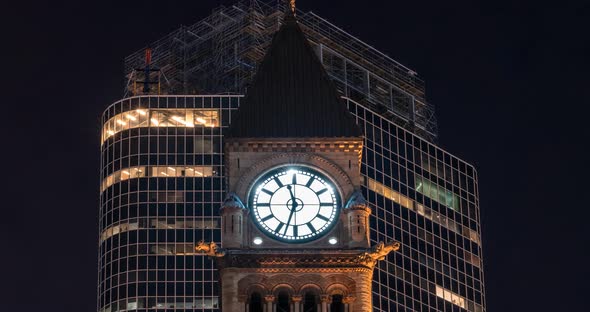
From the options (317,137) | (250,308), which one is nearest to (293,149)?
(317,137)

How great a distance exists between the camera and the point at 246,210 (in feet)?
327

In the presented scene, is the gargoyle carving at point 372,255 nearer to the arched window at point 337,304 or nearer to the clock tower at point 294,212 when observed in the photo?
the clock tower at point 294,212

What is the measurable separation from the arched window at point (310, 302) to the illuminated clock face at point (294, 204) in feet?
8.32

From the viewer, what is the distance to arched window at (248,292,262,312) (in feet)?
323

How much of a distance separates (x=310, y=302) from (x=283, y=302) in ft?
3.90

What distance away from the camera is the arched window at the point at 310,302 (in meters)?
98.4

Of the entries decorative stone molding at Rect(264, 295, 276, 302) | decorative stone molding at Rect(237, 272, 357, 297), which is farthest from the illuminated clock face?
decorative stone molding at Rect(264, 295, 276, 302)

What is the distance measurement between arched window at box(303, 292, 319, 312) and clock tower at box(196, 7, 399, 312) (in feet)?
0.14

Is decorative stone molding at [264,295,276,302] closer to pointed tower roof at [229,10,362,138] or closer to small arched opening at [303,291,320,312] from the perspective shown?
small arched opening at [303,291,320,312]

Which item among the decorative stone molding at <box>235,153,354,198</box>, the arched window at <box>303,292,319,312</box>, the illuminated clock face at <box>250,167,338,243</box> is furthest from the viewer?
the decorative stone molding at <box>235,153,354,198</box>

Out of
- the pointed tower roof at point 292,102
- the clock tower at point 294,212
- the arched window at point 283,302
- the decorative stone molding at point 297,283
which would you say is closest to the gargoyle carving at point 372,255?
the clock tower at point 294,212

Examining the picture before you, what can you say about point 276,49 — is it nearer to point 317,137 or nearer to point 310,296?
point 317,137

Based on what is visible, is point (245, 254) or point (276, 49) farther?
point (276, 49)

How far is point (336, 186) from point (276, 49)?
8.78 metres
